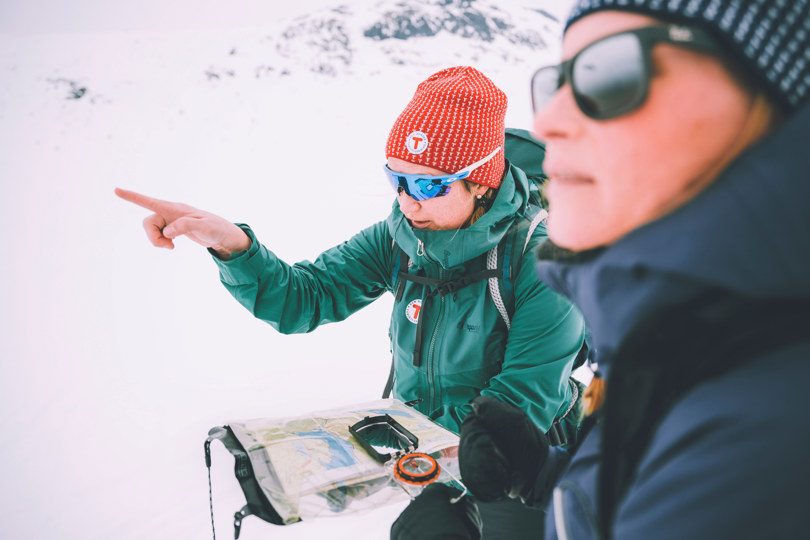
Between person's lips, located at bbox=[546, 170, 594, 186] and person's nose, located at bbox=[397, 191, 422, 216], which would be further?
person's nose, located at bbox=[397, 191, 422, 216]

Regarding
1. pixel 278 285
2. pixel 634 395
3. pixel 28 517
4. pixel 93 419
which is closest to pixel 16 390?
pixel 93 419

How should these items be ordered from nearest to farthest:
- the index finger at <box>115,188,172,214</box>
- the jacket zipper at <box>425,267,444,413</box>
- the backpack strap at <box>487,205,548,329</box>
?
the index finger at <box>115,188,172,214</box> → the backpack strap at <box>487,205,548,329</box> → the jacket zipper at <box>425,267,444,413</box>

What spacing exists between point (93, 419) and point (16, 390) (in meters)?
0.97

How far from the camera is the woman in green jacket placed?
157 centimetres

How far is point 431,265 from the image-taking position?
5.84 ft

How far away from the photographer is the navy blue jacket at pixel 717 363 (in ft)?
1.30

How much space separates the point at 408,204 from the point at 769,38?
52.0 inches

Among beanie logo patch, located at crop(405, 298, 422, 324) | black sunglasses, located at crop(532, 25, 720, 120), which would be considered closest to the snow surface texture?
beanie logo patch, located at crop(405, 298, 422, 324)

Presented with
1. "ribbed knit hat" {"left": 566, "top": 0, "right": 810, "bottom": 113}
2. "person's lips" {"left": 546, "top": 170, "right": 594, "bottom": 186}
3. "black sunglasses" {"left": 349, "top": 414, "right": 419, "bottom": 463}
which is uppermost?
→ "ribbed knit hat" {"left": 566, "top": 0, "right": 810, "bottom": 113}

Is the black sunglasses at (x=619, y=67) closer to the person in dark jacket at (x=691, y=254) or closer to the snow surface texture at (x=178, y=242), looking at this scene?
the person in dark jacket at (x=691, y=254)

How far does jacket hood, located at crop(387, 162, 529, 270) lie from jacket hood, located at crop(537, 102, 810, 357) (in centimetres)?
107

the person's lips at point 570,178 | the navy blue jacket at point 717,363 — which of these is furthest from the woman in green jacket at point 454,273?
the navy blue jacket at point 717,363

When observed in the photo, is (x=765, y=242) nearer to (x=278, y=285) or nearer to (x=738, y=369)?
(x=738, y=369)

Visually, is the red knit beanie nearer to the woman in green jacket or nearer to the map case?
the woman in green jacket
